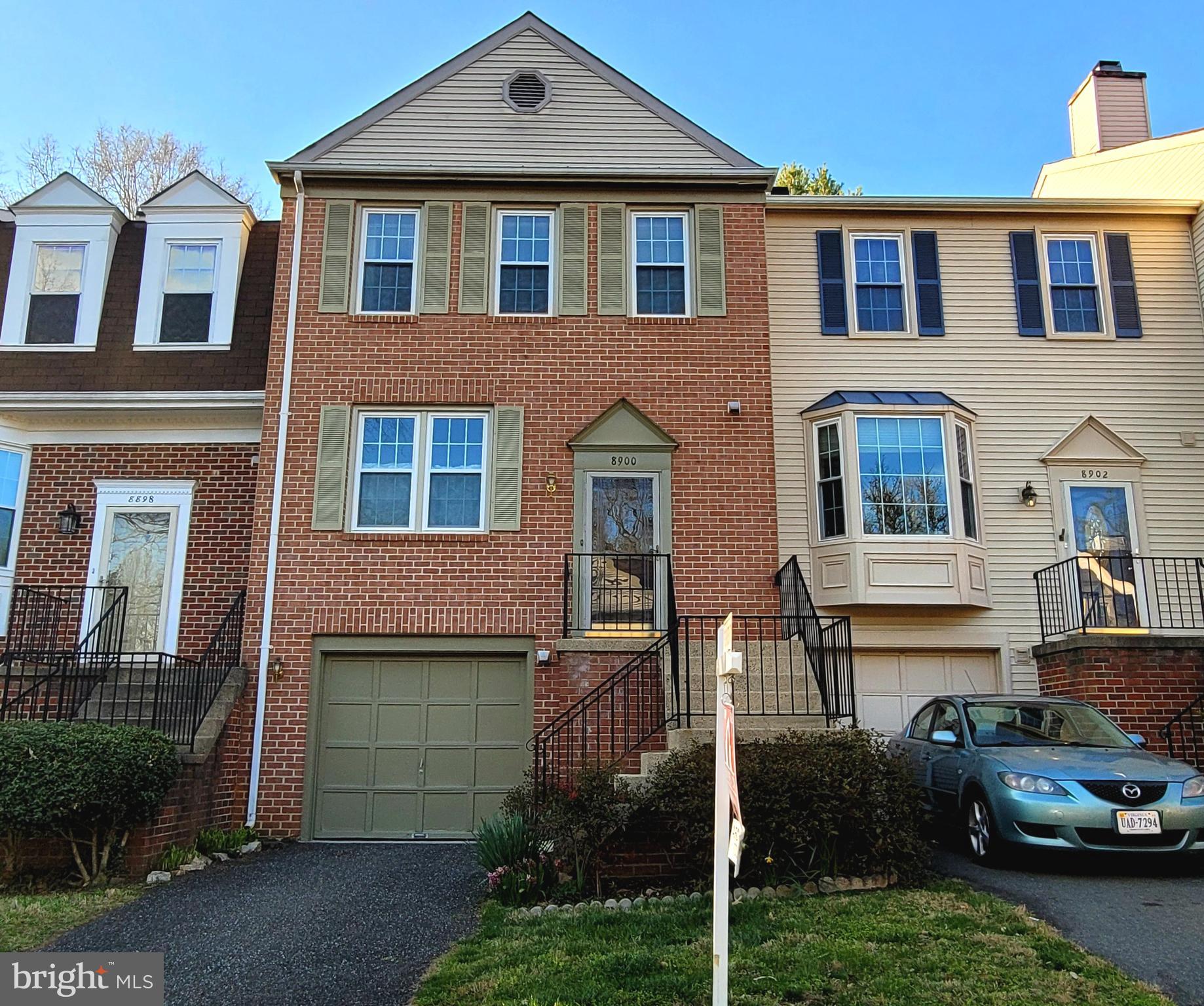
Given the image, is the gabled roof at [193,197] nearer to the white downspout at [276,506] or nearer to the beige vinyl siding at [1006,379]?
the white downspout at [276,506]

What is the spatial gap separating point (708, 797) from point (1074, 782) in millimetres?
2759

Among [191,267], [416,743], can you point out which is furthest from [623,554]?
[191,267]

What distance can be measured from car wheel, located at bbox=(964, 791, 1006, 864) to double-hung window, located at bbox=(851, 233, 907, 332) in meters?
7.15

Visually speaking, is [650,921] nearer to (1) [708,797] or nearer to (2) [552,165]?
(1) [708,797]

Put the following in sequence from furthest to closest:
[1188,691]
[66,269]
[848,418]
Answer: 1. [66,269]
2. [848,418]
3. [1188,691]

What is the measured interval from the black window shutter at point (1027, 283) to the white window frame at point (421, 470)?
7179 mm

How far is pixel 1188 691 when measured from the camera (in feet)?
36.5

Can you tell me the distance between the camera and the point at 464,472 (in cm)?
1223

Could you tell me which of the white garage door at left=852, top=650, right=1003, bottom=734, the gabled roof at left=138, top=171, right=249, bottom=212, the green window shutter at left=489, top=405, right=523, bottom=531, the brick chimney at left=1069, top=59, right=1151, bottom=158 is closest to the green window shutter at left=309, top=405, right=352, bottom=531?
the green window shutter at left=489, top=405, right=523, bottom=531

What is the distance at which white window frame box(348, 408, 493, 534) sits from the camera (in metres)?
12.0

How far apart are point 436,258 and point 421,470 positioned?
9.00 feet

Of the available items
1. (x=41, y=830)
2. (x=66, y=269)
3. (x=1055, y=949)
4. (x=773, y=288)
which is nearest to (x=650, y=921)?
(x=1055, y=949)

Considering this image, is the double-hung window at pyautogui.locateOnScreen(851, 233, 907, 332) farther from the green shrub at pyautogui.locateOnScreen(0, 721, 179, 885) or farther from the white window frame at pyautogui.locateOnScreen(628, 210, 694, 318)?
the green shrub at pyautogui.locateOnScreen(0, 721, 179, 885)

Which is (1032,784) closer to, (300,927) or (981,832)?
(981,832)
